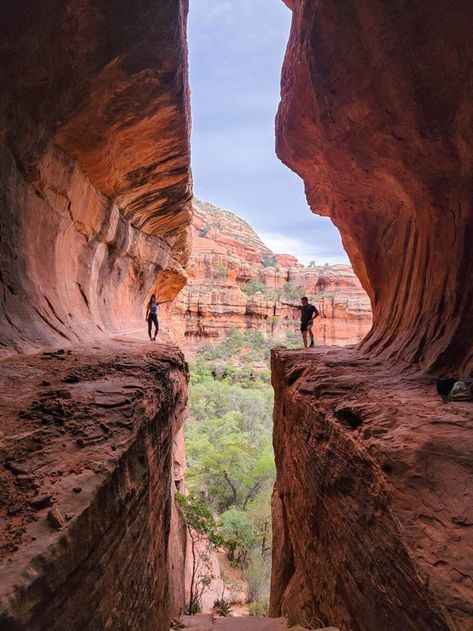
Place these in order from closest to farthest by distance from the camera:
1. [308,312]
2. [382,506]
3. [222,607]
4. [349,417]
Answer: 1. [382,506]
2. [349,417]
3. [222,607]
4. [308,312]

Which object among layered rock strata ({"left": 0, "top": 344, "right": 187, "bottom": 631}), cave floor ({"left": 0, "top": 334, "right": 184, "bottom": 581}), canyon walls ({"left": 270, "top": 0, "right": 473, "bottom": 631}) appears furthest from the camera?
canyon walls ({"left": 270, "top": 0, "right": 473, "bottom": 631})

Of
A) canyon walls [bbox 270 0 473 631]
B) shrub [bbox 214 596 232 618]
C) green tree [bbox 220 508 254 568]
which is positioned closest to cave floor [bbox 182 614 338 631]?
canyon walls [bbox 270 0 473 631]

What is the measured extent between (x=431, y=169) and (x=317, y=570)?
5220 mm

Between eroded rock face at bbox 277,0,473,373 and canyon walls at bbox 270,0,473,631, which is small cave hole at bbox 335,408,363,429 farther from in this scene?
eroded rock face at bbox 277,0,473,373

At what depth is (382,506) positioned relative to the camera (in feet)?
7.85

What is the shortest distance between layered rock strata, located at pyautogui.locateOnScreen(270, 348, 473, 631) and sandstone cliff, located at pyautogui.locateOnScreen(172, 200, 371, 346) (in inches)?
1085

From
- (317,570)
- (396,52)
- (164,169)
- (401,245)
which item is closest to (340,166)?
A: (401,245)

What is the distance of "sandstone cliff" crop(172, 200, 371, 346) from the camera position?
3891 cm

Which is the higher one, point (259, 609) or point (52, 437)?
point (52, 437)

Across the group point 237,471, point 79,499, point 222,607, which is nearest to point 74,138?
point 79,499

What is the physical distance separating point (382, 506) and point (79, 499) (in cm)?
199

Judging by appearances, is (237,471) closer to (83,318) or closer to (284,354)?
(284,354)

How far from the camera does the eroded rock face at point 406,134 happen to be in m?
3.91

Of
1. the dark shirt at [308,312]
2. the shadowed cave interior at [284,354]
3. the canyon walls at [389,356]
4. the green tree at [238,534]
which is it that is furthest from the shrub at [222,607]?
the dark shirt at [308,312]
